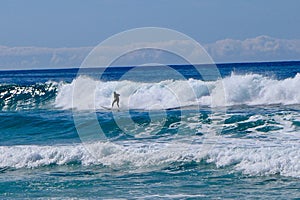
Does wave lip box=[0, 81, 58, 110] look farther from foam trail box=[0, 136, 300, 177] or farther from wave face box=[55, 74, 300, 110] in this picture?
foam trail box=[0, 136, 300, 177]

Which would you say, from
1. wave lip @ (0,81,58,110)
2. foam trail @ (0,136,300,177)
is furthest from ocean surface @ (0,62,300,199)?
wave lip @ (0,81,58,110)

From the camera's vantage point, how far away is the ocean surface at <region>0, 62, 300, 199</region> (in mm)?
14094

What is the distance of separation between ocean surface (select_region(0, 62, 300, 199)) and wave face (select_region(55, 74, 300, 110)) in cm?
8

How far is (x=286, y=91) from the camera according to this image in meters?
33.0

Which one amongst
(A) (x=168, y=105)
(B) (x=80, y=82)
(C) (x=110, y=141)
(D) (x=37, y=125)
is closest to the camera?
(C) (x=110, y=141)

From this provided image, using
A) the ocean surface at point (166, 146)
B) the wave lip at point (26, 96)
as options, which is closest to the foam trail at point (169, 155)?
the ocean surface at point (166, 146)

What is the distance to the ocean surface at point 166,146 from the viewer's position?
1409 cm

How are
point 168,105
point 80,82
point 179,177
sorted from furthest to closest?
point 80,82 → point 168,105 → point 179,177

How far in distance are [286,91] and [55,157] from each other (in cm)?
1766

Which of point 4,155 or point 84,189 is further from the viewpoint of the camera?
point 4,155

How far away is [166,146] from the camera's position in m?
19.1

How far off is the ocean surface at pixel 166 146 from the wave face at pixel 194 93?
0.27 ft

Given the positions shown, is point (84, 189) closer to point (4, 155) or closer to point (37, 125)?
point (4, 155)

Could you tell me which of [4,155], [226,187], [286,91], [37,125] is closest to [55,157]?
[4,155]
